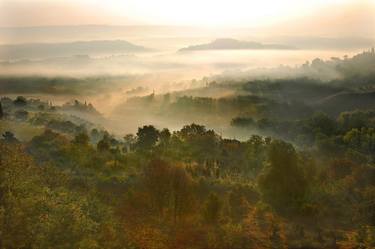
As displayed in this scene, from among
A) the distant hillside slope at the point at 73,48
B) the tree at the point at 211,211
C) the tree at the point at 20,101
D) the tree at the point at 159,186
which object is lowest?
the tree at the point at 211,211

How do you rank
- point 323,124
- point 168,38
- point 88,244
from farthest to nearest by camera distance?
point 323,124, point 168,38, point 88,244

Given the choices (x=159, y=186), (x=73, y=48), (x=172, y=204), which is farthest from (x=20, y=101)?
(x=172, y=204)

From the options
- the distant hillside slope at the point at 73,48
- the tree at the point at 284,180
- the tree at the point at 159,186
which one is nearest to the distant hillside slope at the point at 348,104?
the distant hillside slope at the point at 73,48

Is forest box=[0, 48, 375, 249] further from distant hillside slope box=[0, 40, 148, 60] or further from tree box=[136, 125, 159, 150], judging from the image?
distant hillside slope box=[0, 40, 148, 60]

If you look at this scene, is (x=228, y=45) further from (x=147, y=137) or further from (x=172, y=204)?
(x=172, y=204)

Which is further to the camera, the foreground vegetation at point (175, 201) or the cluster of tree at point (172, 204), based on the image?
the foreground vegetation at point (175, 201)

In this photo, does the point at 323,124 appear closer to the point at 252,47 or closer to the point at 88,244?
the point at 252,47

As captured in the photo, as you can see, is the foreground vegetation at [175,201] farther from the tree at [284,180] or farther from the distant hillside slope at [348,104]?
the distant hillside slope at [348,104]

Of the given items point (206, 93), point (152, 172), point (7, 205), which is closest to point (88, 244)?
point (7, 205)
